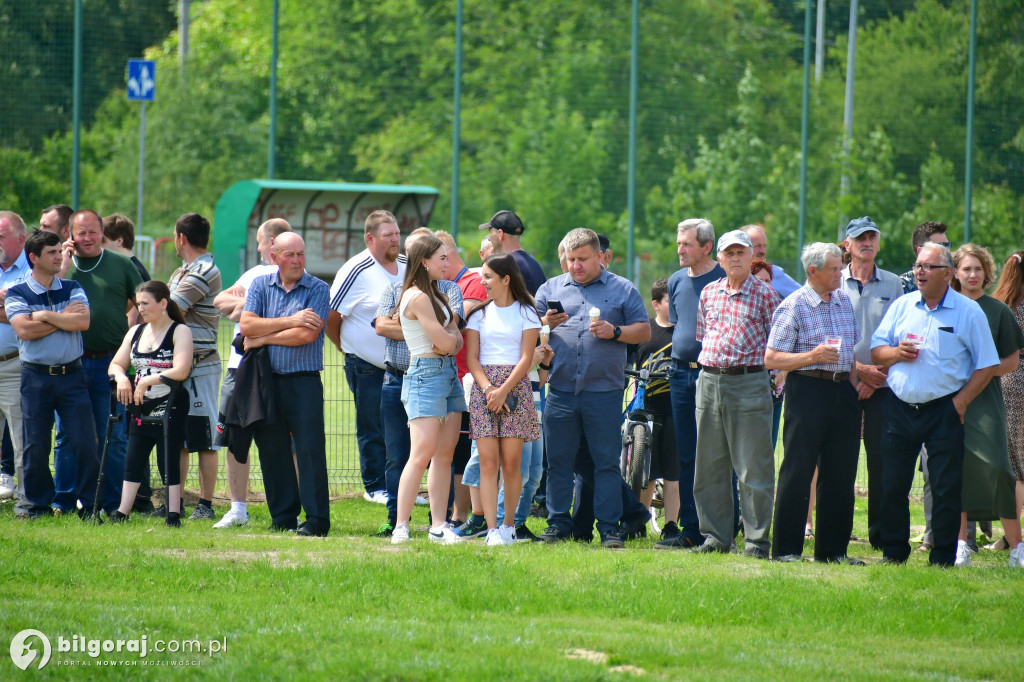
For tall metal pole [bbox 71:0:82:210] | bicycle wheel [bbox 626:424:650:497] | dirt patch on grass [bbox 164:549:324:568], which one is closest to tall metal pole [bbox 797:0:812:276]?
tall metal pole [bbox 71:0:82:210]

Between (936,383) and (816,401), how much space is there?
690 mm

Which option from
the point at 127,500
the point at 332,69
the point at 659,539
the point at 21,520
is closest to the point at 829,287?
the point at 659,539

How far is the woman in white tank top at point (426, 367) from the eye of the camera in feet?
24.8

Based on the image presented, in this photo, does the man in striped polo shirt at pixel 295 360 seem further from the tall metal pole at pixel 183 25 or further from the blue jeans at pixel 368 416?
the tall metal pole at pixel 183 25

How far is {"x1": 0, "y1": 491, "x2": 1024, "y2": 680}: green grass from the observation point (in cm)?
509

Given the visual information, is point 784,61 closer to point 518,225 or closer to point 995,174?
point 995,174

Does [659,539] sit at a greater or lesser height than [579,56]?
lesser

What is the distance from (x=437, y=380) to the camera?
7656 millimetres

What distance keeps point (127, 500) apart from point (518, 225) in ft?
10.7

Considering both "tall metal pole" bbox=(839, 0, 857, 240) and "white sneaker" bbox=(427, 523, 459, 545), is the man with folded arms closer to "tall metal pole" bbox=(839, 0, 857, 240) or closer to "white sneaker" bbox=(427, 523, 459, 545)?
"white sneaker" bbox=(427, 523, 459, 545)

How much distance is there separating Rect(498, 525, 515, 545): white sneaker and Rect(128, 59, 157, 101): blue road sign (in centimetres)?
1767

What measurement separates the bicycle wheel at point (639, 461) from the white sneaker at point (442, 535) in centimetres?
130

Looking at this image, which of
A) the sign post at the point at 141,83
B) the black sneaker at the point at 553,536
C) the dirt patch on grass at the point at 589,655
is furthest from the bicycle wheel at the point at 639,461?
the sign post at the point at 141,83

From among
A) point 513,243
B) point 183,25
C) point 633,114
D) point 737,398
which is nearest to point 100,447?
point 513,243
